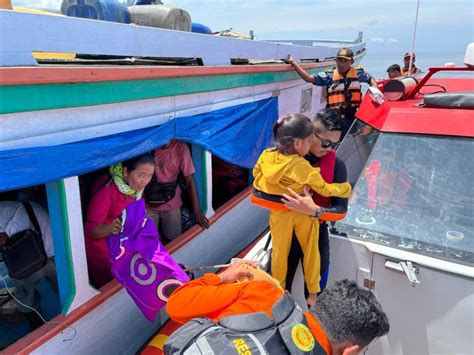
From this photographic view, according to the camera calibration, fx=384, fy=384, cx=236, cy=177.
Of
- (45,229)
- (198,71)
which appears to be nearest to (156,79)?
(198,71)

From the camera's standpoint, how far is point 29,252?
7.17 ft

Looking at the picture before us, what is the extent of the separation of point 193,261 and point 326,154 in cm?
167

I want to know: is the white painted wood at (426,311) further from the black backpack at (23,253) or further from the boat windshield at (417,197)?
the black backpack at (23,253)

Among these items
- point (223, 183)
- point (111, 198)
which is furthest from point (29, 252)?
point (223, 183)

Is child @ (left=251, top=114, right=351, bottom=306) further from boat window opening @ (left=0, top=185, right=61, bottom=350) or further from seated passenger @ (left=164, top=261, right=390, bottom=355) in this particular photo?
boat window opening @ (left=0, top=185, right=61, bottom=350)

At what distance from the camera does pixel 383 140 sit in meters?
2.42

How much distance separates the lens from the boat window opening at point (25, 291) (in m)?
2.25

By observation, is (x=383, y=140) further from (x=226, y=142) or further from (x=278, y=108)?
(x=278, y=108)

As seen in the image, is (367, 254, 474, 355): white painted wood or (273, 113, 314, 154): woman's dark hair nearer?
(367, 254, 474, 355): white painted wood

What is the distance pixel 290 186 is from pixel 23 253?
1.55m

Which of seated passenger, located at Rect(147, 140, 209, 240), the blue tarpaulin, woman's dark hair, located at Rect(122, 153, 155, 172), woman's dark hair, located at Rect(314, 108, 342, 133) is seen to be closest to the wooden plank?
the blue tarpaulin

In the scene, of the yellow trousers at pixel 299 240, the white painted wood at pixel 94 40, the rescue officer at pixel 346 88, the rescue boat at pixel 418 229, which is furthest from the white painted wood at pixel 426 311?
the rescue officer at pixel 346 88

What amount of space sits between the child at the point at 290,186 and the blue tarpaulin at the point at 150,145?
0.76 meters

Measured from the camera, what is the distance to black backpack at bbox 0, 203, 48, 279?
2.13 m
